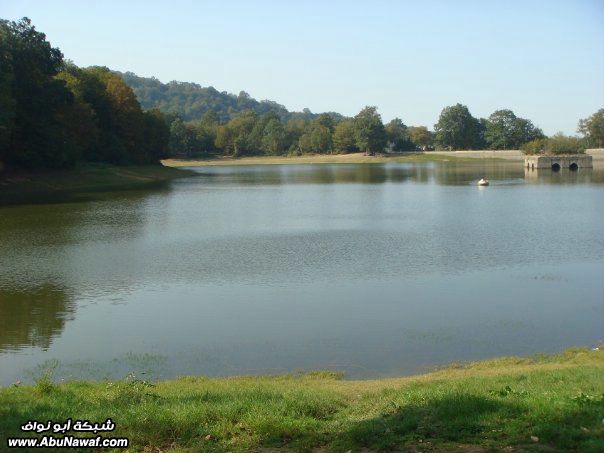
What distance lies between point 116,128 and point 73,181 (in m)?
26.9

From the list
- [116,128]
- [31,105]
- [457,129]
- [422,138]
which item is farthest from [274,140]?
[31,105]

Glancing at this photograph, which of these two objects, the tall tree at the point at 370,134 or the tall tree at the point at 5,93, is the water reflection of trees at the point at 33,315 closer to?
the tall tree at the point at 5,93

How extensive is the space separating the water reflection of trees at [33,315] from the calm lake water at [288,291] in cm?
6

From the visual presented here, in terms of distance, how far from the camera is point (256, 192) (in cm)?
6800

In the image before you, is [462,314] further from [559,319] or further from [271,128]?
[271,128]

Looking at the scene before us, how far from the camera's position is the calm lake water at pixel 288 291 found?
50.4ft

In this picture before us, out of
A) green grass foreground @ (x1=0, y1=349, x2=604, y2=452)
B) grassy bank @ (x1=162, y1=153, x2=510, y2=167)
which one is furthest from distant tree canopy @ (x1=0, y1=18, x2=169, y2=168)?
grassy bank @ (x1=162, y1=153, x2=510, y2=167)

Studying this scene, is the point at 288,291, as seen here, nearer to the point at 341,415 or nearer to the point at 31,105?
the point at 341,415

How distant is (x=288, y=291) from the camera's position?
70.9 ft

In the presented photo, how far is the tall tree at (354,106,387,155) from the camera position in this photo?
539 ft

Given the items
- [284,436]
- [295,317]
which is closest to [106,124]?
[295,317]

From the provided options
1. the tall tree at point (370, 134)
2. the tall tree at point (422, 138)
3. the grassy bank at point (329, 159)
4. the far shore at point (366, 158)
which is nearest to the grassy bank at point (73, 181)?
the far shore at point (366, 158)

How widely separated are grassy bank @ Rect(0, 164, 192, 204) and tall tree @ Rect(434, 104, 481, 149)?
111038mm

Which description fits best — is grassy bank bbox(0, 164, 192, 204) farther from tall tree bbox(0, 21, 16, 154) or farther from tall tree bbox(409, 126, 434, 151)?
tall tree bbox(409, 126, 434, 151)
